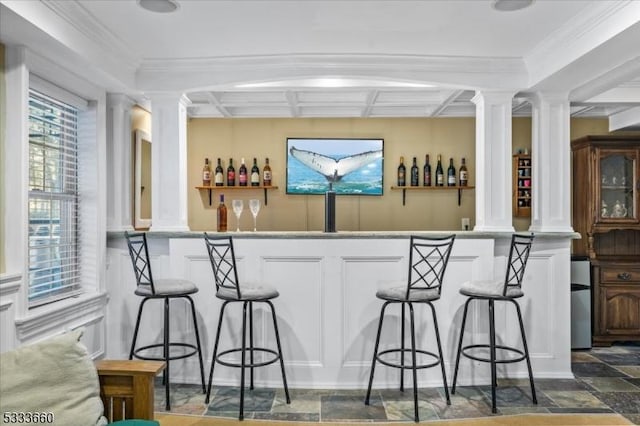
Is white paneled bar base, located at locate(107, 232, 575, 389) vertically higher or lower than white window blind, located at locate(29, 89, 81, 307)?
lower

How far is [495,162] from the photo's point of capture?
3.72 metres

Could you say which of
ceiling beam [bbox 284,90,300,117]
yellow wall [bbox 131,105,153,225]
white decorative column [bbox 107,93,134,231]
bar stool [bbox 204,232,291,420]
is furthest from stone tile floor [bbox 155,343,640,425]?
ceiling beam [bbox 284,90,300,117]

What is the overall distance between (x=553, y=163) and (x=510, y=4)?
4.95 feet

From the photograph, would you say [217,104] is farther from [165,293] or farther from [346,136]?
[165,293]

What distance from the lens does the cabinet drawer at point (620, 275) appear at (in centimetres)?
468

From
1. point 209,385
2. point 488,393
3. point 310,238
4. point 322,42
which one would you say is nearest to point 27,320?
point 209,385

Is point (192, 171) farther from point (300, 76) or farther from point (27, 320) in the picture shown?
point (27, 320)

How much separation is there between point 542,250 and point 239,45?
2.63 m

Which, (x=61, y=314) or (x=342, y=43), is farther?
(x=342, y=43)

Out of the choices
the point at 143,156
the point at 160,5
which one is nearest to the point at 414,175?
the point at 143,156

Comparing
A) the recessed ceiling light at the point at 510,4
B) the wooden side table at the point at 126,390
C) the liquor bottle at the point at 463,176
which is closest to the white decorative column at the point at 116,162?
the wooden side table at the point at 126,390

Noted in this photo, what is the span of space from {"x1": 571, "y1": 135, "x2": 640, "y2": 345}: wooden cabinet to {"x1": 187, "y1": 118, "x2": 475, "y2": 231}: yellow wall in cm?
124

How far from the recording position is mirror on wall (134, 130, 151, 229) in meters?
4.26

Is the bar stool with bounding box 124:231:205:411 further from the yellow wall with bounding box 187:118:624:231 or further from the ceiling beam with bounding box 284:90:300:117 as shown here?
the yellow wall with bounding box 187:118:624:231
